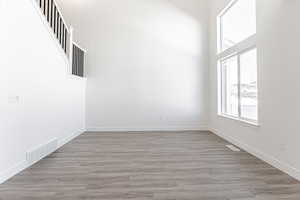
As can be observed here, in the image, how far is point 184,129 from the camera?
216 inches

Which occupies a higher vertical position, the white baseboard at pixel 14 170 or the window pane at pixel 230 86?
the window pane at pixel 230 86

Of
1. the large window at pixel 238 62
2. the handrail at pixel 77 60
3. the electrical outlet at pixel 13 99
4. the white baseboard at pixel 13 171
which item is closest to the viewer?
the white baseboard at pixel 13 171

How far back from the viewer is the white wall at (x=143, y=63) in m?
5.45

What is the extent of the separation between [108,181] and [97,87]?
365cm

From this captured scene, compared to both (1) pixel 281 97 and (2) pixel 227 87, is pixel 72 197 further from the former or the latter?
(2) pixel 227 87

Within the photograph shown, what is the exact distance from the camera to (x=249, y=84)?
3.53m

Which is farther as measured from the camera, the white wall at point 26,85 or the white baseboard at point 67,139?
the white baseboard at point 67,139

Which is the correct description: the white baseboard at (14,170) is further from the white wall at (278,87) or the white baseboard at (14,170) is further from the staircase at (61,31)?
the white wall at (278,87)

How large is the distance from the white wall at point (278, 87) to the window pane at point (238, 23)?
452mm

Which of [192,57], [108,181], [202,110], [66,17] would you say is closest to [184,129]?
[202,110]

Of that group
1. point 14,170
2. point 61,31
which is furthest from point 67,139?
point 61,31

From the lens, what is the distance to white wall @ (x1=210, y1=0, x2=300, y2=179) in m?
2.31

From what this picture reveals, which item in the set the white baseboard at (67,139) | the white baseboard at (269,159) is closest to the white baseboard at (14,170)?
the white baseboard at (67,139)

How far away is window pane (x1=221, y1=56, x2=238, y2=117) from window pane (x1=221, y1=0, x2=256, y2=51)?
0.46 meters
